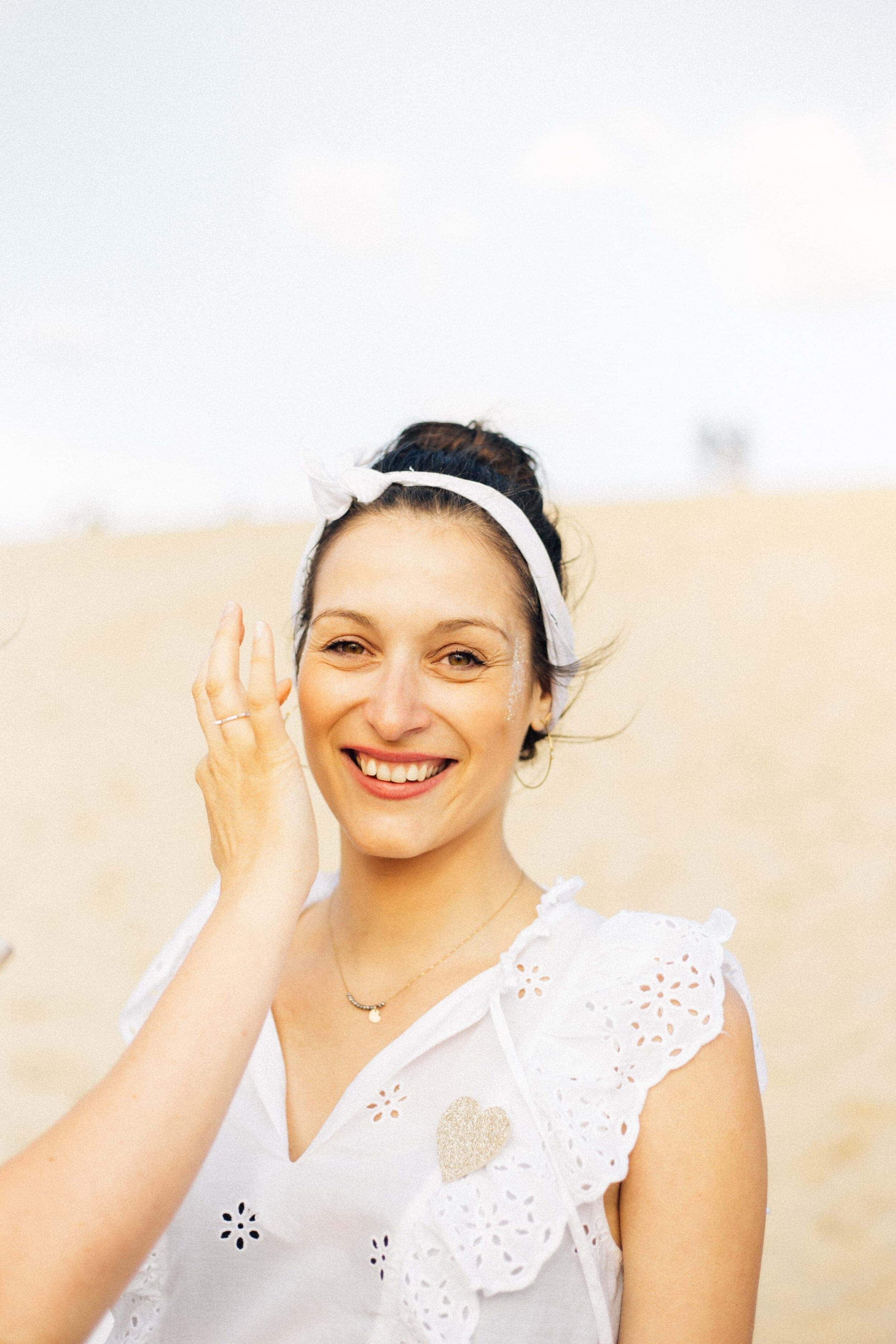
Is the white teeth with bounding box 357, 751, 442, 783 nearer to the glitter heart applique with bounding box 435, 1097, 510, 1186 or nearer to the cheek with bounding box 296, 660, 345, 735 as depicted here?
the cheek with bounding box 296, 660, 345, 735

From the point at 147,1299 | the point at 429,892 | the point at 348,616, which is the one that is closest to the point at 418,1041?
the point at 429,892

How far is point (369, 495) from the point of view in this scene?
244 cm

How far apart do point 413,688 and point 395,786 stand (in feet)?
0.60

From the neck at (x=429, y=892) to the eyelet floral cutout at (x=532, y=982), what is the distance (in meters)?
0.26

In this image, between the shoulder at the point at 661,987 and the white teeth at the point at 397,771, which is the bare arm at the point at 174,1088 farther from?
the shoulder at the point at 661,987

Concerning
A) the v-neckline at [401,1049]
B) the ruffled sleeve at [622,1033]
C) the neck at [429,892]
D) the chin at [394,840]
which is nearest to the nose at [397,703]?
the chin at [394,840]

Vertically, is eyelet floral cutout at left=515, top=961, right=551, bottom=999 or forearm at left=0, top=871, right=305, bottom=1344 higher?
forearm at left=0, top=871, right=305, bottom=1344

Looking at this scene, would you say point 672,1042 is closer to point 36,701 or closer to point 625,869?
point 625,869

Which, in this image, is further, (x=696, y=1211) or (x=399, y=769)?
(x=399, y=769)

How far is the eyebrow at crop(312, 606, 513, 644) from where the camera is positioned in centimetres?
228

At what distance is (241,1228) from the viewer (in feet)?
6.81

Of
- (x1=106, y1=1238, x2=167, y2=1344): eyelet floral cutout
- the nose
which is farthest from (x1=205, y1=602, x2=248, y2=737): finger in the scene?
(x1=106, y1=1238, x2=167, y2=1344): eyelet floral cutout

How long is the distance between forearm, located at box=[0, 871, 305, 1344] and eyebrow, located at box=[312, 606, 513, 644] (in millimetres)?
778

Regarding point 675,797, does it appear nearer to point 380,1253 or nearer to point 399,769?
point 399,769
